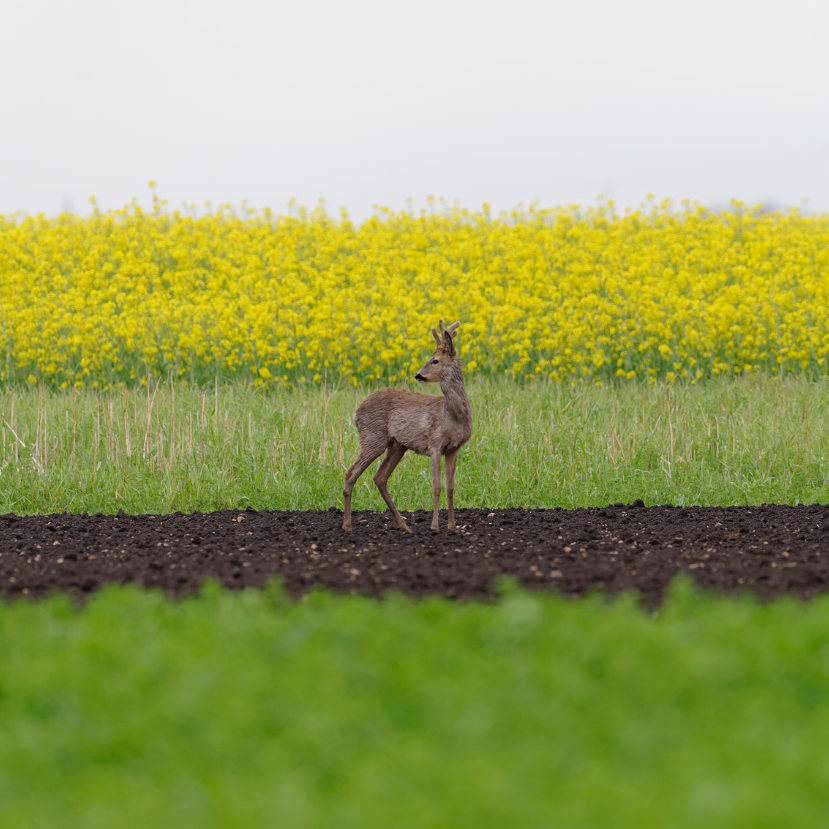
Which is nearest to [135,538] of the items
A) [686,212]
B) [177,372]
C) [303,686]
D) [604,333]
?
[303,686]

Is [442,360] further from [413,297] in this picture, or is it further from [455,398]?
[413,297]

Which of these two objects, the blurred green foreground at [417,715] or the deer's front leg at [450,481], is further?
the deer's front leg at [450,481]

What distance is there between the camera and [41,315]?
60.0ft

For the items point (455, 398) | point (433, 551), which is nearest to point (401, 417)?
point (455, 398)

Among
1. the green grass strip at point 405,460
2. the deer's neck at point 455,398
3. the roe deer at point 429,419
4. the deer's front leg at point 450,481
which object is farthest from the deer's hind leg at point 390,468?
the green grass strip at point 405,460

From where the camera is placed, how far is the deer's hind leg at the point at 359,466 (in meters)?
7.82

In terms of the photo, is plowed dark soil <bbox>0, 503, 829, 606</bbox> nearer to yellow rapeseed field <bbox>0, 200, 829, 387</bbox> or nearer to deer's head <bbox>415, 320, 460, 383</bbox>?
deer's head <bbox>415, 320, 460, 383</bbox>

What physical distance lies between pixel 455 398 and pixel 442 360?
28 centimetres

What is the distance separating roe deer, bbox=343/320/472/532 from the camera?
24.7 feet

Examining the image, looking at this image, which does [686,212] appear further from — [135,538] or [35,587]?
[35,587]

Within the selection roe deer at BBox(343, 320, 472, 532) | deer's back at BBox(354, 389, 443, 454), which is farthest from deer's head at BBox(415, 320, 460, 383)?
deer's back at BBox(354, 389, 443, 454)

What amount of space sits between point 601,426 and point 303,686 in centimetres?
745

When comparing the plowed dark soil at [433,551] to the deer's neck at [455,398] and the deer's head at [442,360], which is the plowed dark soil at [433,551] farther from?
the deer's head at [442,360]

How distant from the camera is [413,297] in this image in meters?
17.9
